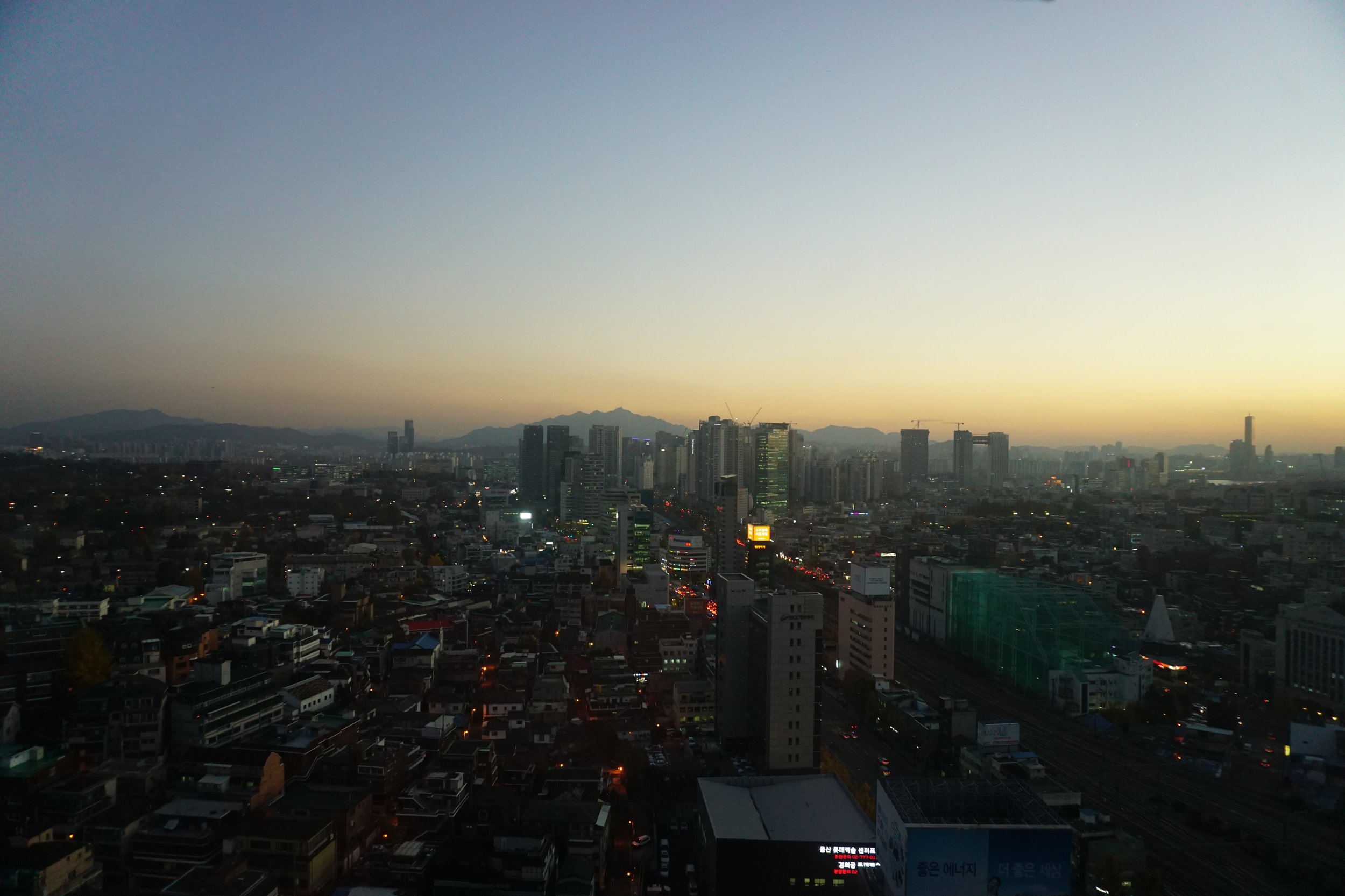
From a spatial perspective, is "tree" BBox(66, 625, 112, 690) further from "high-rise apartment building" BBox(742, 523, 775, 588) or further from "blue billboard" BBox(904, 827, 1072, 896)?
"high-rise apartment building" BBox(742, 523, 775, 588)

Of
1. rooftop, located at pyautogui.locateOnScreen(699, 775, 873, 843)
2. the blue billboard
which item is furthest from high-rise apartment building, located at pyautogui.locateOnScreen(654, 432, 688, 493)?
the blue billboard

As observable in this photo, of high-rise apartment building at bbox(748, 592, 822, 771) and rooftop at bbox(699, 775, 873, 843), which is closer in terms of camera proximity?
rooftop at bbox(699, 775, 873, 843)

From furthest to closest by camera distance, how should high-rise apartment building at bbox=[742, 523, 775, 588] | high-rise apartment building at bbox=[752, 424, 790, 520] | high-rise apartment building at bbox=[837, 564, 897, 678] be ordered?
high-rise apartment building at bbox=[752, 424, 790, 520] < high-rise apartment building at bbox=[742, 523, 775, 588] < high-rise apartment building at bbox=[837, 564, 897, 678]

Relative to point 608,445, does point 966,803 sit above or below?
below

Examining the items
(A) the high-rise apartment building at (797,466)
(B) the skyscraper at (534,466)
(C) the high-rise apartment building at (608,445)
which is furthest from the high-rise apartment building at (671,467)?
(B) the skyscraper at (534,466)

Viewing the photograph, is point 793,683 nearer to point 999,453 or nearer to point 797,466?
point 797,466

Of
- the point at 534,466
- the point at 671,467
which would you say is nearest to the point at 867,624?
the point at 534,466
